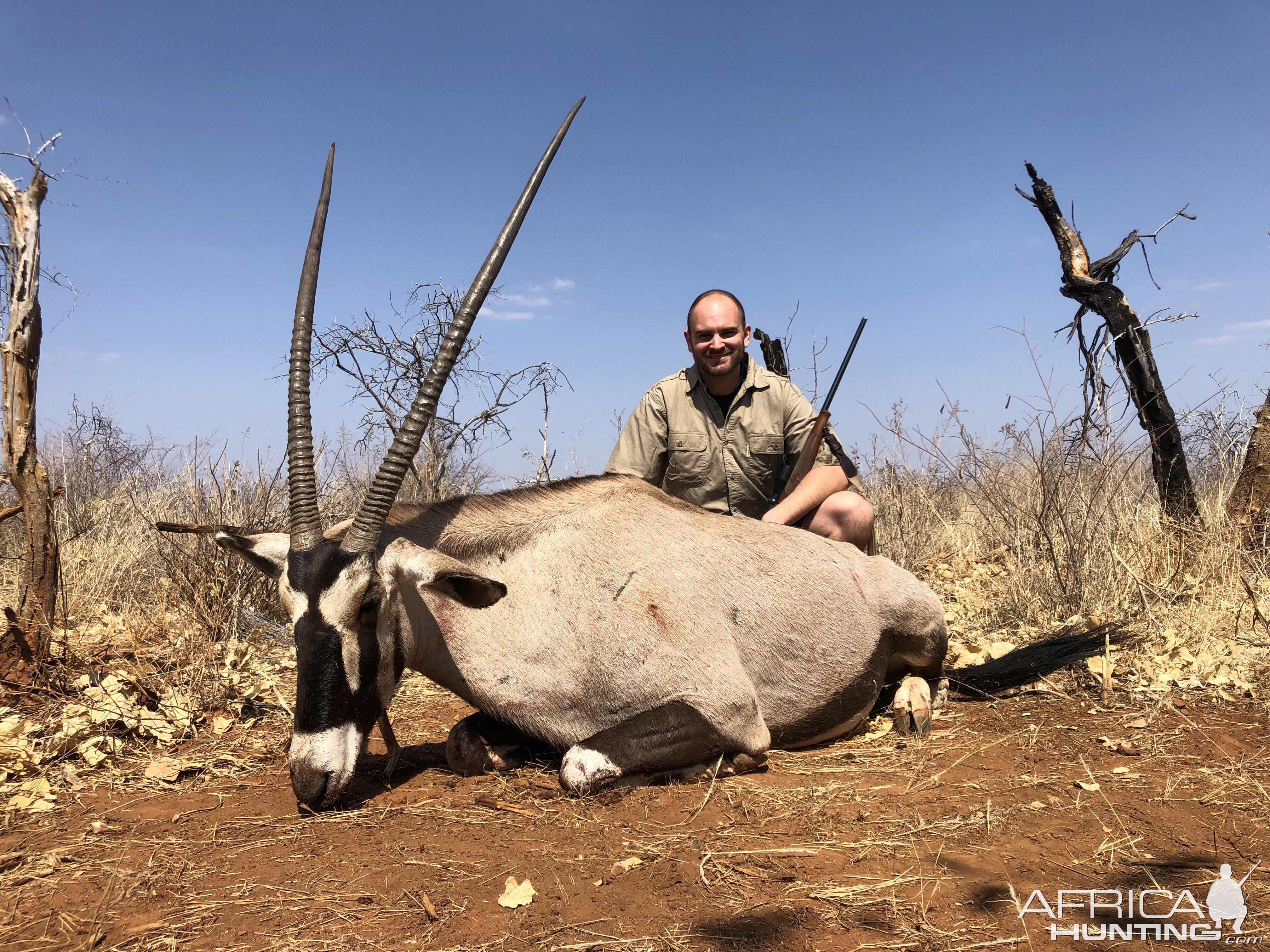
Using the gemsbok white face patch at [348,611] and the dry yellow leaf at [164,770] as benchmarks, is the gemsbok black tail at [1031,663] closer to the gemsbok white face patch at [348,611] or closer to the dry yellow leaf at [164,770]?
the gemsbok white face patch at [348,611]

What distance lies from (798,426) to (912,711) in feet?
8.00

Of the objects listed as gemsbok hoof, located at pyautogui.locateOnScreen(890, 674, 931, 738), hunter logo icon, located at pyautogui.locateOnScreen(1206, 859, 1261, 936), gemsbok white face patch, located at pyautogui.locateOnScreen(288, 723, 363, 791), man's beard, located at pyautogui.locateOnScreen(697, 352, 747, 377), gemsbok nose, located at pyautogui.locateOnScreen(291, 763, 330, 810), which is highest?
man's beard, located at pyautogui.locateOnScreen(697, 352, 747, 377)

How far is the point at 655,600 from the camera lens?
13.6 feet

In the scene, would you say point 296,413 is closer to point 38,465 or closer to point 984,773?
point 38,465

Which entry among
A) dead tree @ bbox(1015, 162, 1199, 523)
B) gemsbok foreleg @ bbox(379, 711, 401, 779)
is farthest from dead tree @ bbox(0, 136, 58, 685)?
dead tree @ bbox(1015, 162, 1199, 523)

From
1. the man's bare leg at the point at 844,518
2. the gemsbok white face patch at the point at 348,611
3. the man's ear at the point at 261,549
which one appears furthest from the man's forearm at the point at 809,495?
the man's ear at the point at 261,549

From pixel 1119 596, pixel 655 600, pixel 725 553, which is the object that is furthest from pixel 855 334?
pixel 655 600

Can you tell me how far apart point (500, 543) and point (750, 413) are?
9.06ft

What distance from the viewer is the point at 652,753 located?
3814mm

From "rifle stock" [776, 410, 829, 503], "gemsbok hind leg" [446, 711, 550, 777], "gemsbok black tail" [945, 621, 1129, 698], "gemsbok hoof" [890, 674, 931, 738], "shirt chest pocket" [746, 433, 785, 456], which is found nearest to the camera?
"gemsbok hind leg" [446, 711, 550, 777]

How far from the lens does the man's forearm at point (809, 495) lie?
5695mm

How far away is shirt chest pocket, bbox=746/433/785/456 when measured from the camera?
21.0 ft

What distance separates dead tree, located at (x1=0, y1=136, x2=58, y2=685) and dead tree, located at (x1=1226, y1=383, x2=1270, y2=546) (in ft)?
30.0

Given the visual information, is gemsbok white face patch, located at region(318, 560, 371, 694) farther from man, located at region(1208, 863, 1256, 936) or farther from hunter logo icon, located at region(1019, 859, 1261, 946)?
man, located at region(1208, 863, 1256, 936)
